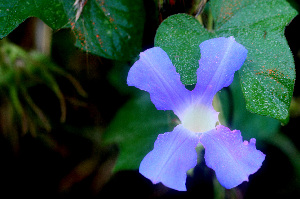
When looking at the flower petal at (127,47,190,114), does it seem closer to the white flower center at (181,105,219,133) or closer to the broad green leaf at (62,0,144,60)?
the white flower center at (181,105,219,133)

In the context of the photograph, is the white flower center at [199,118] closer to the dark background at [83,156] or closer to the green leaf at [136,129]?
the green leaf at [136,129]

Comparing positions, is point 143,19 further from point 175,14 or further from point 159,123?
point 159,123

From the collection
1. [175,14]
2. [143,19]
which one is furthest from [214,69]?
[143,19]

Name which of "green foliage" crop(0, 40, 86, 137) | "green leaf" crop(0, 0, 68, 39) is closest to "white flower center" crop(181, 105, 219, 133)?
"green leaf" crop(0, 0, 68, 39)

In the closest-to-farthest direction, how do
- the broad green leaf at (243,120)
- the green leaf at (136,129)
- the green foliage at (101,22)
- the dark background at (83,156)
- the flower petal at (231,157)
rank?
the flower petal at (231,157) < the green foliage at (101,22) < the green leaf at (136,129) < the broad green leaf at (243,120) < the dark background at (83,156)

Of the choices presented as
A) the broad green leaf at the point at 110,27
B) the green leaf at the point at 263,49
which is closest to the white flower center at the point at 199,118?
the green leaf at the point at 263,49

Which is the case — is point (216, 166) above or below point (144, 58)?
below

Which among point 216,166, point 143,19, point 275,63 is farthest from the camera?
point 143,19
